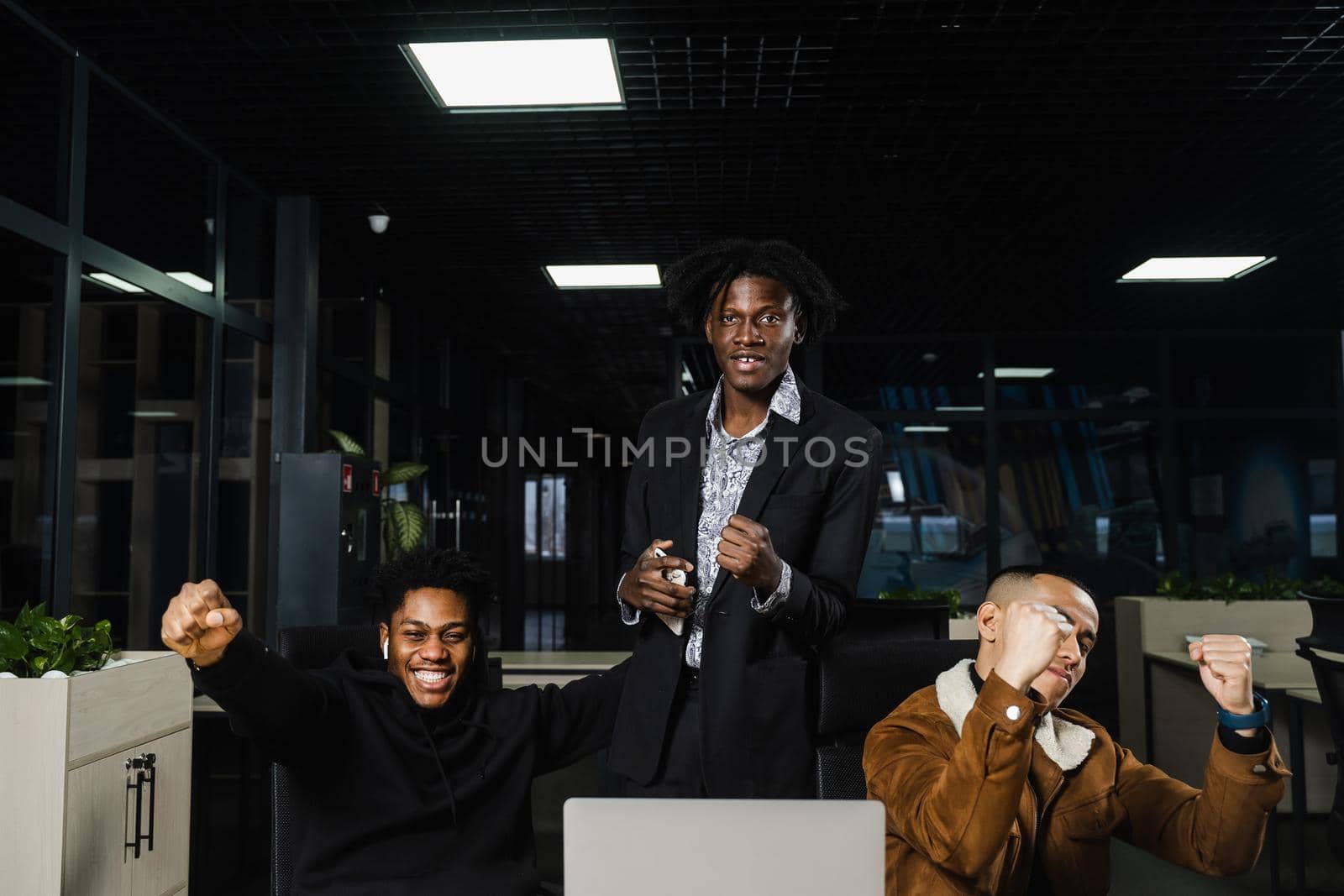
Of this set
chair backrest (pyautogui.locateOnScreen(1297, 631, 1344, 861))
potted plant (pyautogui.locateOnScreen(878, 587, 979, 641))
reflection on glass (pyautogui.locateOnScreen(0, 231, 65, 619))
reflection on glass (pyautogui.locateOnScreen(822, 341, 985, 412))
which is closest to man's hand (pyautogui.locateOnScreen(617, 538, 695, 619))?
chair backrest (pyautogui.locateOnScreen(1297, 631, 1344, 861))

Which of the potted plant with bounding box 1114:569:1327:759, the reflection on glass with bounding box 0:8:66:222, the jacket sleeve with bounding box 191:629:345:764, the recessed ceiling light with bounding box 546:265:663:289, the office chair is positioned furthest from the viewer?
the recessed ceiling light with bounding box 546:265:663:289

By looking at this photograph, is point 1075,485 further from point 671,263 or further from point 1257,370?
point 671,263

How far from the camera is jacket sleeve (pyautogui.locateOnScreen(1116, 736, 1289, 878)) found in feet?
4.67

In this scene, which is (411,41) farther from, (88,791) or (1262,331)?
(1262,331)

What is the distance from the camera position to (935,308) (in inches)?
332

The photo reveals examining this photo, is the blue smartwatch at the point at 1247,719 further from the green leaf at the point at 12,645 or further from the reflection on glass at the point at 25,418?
the reflection on glass at the point at 25,418

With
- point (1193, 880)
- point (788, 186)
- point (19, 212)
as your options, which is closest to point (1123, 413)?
point (788, 186)

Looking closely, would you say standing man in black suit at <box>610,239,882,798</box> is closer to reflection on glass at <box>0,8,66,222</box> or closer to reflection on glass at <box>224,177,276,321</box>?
reflection on glass at <box>0,8,66,222</box>

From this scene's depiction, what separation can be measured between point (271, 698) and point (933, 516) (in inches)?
338

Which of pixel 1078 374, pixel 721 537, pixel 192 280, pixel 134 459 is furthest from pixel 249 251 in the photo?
pixel 1078 374

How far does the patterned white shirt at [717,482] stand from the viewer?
1816 mm

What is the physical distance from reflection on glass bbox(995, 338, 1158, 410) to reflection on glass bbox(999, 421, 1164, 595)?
0.21 metres

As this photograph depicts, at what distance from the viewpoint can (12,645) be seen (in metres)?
2.71

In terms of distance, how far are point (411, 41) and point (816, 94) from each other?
1.62 m
